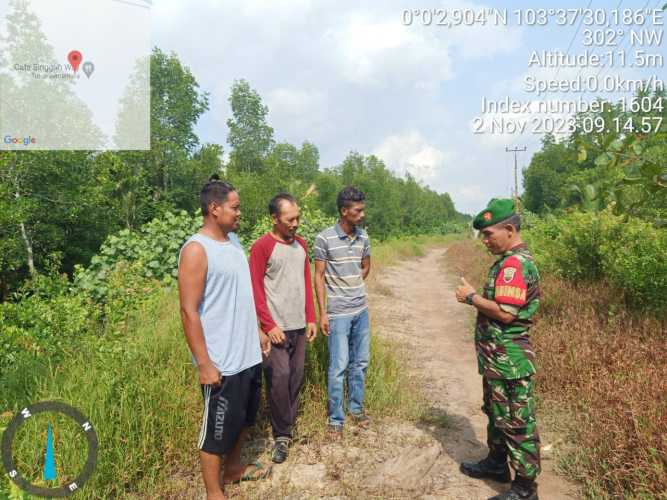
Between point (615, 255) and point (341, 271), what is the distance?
484 centimetres

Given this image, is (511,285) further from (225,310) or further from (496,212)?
(225,310)

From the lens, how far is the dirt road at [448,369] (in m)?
3.00

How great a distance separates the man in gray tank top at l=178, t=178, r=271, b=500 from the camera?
7.56 feet

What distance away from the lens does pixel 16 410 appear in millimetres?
3123

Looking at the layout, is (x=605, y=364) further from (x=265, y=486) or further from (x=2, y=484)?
(x=2, y=484)

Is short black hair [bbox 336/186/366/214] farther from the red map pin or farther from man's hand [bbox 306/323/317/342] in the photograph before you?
the red map pin

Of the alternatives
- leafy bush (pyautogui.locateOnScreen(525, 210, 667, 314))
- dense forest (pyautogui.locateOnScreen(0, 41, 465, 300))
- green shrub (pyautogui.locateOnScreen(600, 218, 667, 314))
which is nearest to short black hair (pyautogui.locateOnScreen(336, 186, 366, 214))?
leafy bush (pyautogui.locateOnScreen(525, 210, 667, 314))

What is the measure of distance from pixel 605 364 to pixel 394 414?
7.22ft

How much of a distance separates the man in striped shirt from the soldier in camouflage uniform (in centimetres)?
103

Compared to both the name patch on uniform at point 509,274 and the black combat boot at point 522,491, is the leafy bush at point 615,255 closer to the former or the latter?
the name patch on uniform at point 509,274

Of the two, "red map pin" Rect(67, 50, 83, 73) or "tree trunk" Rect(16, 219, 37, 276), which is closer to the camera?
"red map pin" Rect(67, 50, 83, 73)

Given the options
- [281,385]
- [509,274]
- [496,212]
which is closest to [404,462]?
[281,385]

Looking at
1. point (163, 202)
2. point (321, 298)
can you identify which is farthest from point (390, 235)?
point (321, 298)

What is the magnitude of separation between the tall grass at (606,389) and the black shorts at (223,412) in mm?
2408
